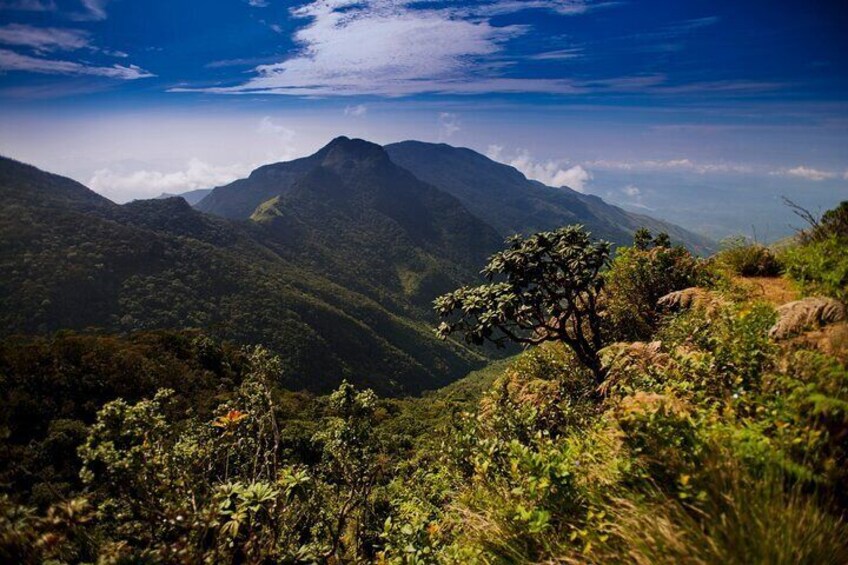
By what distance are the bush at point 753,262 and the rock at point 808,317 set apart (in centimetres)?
620

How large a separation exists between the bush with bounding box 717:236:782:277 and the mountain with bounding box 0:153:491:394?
10782cm

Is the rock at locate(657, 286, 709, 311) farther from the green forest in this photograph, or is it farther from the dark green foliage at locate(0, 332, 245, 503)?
the dark green foliage at locate(0, 332, 245, 503)

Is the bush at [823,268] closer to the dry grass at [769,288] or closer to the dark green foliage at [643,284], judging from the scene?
the dry grass at [769,288]

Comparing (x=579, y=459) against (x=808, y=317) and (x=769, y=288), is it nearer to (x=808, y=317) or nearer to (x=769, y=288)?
(x=808, y=317)

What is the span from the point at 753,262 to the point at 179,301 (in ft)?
479

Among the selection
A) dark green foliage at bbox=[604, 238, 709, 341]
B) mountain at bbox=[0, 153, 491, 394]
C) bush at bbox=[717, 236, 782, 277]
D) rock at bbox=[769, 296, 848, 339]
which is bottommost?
mountain at bbox=[0, 153, 491, 394]

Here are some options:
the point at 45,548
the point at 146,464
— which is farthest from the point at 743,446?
the point at 146,464

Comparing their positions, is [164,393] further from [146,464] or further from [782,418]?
[782,418]

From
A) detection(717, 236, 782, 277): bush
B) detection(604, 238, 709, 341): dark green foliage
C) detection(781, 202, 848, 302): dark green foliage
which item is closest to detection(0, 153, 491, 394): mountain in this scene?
detection(604, 238, 709, 341): dark green foliage

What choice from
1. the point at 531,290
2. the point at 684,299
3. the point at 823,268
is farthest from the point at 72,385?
the point at 823,268

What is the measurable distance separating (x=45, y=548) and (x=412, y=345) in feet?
534

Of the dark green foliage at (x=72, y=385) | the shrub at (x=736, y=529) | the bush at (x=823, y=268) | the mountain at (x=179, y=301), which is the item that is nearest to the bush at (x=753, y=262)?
the bush at (x=823, y=268)

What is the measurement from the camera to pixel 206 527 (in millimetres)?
3564

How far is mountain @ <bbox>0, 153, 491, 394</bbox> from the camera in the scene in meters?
111
